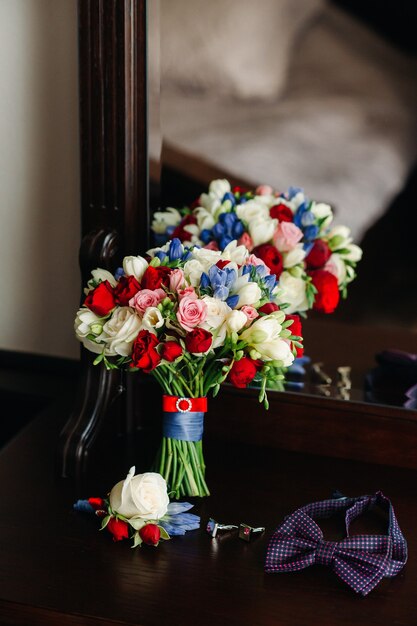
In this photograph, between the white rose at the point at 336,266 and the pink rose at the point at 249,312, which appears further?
the white rose at the point at 336,266

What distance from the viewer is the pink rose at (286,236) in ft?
4.02

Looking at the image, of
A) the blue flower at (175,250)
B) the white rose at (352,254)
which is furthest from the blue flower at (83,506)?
the white rose at (352,254)

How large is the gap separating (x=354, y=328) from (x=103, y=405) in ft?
1.62

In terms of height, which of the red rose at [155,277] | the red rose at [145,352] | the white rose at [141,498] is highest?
the red rose at [155,277]

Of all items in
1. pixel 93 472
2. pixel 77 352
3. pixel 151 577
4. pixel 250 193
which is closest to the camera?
pixel 151 577

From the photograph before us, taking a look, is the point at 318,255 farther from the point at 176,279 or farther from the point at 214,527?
the point at 214,527

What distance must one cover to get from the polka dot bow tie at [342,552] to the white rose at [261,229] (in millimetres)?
428

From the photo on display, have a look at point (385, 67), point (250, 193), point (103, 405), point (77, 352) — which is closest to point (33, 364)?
point (77, 352)

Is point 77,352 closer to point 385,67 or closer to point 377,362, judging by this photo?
point 377,362

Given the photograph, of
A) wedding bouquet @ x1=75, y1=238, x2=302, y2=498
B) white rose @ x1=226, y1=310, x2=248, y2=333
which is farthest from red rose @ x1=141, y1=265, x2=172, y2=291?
white rose @ x1=226, y1=310, x2=248, y2=333

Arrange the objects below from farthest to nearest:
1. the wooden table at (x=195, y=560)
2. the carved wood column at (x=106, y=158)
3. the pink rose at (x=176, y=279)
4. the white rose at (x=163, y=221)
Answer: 1. the white rose at (x=163, y=221)
2. the carved wood column at (x=106, y=158)
3. the pink rose at (x=176, y=279)
4. the wooden table at (x=195, y=560)

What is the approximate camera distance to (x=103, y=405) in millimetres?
1212

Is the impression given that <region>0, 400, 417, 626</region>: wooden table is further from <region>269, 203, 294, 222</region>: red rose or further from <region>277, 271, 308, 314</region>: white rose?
<region>269, 203, 294, 222</region>: red rose

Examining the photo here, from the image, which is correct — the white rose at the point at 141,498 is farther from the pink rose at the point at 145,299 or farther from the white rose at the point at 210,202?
the white rose at the point at 210,202
